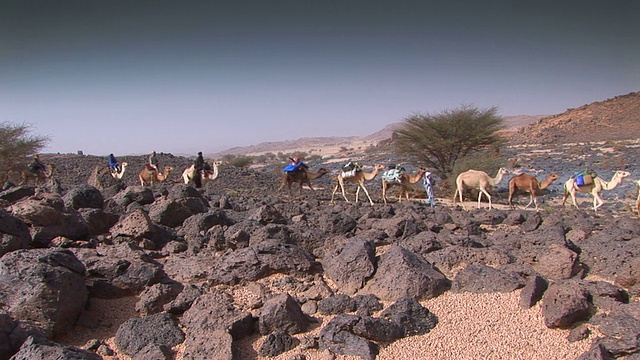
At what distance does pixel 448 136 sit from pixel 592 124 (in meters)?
41.9

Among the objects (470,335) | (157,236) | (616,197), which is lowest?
(616,197)

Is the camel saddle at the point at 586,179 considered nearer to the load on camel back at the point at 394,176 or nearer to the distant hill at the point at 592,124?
the load on camel back at the point at 394,176

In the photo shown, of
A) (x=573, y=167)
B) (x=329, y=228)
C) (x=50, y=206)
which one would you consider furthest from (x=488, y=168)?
(x=50, y=206)

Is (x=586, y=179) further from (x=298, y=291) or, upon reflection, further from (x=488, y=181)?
(x=298, y=291)

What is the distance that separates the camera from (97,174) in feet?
57.9

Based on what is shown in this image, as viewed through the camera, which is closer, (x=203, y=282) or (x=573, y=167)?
(x=203, y=282)

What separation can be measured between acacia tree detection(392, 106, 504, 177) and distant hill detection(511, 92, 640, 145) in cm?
3131

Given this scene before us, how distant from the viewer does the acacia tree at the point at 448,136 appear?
76.3ft

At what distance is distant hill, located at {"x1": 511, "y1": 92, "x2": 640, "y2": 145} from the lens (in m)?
50.2

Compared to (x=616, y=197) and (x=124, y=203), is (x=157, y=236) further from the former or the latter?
(x=616, y=197)

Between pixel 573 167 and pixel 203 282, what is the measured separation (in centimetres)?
2668

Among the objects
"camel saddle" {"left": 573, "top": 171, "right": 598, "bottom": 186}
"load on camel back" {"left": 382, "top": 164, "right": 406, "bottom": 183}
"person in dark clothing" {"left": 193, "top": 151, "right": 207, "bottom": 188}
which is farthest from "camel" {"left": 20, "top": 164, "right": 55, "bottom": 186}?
"camel saddle" {"left": 573, "top": 171, "right": 598, "bottom": 186}

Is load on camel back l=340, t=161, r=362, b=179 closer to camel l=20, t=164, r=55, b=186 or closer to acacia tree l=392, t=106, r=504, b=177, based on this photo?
acacia tree l=392, t=106, r=504, b=177

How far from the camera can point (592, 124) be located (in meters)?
55.0
